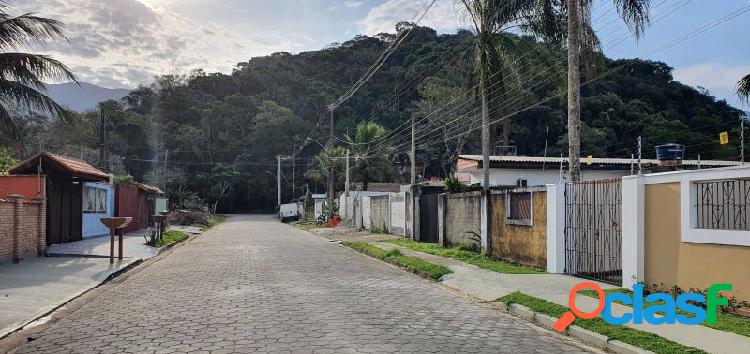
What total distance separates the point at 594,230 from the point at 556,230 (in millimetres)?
1061

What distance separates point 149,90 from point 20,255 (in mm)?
80305

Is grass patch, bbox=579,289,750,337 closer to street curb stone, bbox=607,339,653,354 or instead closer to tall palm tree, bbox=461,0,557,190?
street curb stone, bbox=607,339,653,354

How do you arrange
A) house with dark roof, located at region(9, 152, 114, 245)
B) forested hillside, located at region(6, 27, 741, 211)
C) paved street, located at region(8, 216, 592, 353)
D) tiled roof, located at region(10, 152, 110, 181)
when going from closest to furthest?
paved street, located at region(8, 216, 592, 353)
tiled roof, located at region(10, 152, 110, 181)
house with dark roof, located at region(9, 152, 114, 245)
forested hillside, located at region(6, 27, 741, 211)

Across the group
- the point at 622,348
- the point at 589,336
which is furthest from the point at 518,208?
the point at 622,348

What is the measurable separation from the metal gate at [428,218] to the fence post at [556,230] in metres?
10.0

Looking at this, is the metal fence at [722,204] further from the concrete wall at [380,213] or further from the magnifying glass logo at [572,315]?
the concrete wall at [380,213]

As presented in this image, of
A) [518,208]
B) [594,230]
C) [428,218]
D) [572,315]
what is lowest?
[572,315]

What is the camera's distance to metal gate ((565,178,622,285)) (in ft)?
40.0

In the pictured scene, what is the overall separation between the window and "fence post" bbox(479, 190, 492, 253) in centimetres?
132

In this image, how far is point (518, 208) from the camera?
16031mm


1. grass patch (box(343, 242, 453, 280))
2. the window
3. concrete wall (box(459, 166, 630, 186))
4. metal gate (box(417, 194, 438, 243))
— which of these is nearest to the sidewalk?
grass patch (box(343, 242, 453, 280))

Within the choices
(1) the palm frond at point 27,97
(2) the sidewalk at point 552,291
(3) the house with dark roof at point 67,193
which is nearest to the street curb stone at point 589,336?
(2) the sidewalk at point 552,291

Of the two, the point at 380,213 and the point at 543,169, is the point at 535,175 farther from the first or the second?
the point at 380,213

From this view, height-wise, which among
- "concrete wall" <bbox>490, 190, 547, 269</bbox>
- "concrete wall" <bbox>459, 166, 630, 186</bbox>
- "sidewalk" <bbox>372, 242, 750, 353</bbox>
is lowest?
"sidewalk" <bbox>372, 242, 750, 353</bbox>
